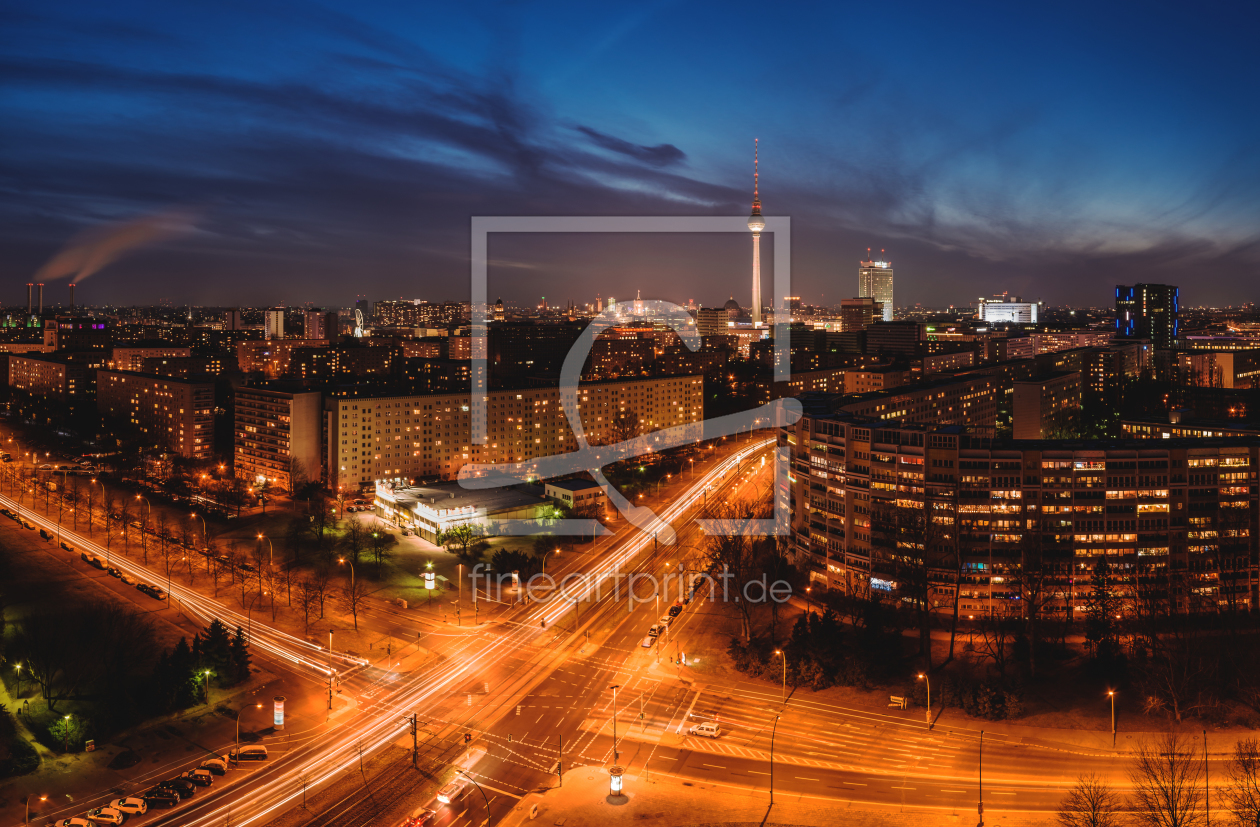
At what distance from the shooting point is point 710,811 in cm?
1536

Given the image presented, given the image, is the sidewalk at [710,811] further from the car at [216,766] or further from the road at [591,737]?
the car at [216,766]

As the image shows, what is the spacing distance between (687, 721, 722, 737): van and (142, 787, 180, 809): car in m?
10.2

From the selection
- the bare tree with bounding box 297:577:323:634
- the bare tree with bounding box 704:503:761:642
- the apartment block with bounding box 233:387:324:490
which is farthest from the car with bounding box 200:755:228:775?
the apartment block with bounding box 233:387:324:490

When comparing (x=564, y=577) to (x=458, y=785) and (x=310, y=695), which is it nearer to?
(x=310, y=695)

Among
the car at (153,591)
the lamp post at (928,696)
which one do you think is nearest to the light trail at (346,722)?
the car at (153,591)

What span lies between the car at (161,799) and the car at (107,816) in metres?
0.46

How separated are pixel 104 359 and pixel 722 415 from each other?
179 feet

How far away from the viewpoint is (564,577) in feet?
92.6

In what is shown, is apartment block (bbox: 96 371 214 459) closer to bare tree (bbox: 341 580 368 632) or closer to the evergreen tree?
bare tree (bbox: 341 580 368 632)

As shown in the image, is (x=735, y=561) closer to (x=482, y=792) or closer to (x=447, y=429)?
(x=482, y=792)

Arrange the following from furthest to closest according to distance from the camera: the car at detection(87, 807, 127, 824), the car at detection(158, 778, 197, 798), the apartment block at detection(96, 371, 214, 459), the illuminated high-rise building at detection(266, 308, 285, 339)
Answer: the illuminated high-rise building at detection(266, 308, 285, 339), the apartment block at detection(96, 371, 214, 459), the car at detection(158, 778, 197, 798), the car at detection(87, 807, 127, 824)

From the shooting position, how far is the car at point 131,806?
49.4ft

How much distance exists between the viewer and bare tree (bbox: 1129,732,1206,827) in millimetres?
14297

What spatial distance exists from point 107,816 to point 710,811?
10.8 m
